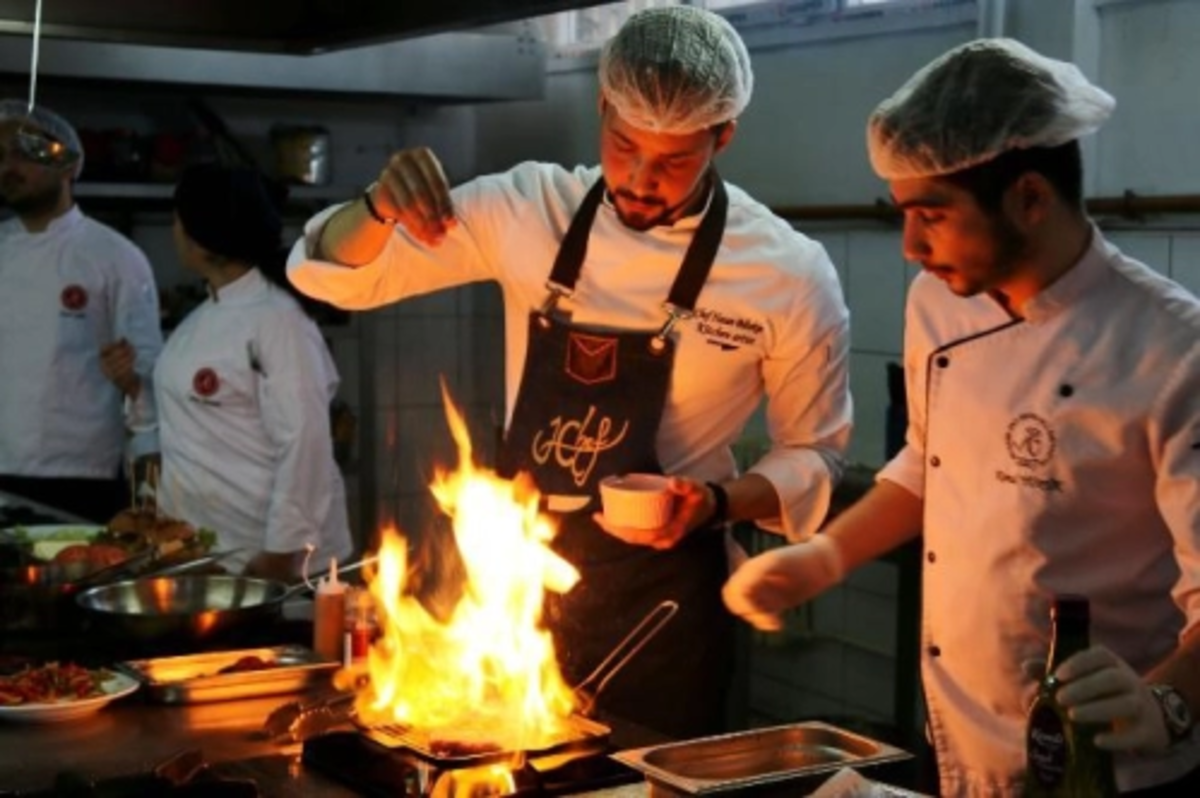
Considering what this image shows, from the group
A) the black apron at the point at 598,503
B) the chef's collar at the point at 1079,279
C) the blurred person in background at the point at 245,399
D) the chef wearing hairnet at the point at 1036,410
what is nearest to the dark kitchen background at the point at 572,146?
the blurred person in background at the point at 245,399

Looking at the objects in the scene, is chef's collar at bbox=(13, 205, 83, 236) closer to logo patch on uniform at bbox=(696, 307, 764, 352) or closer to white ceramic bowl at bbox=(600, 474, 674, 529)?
logo patch on uniform at bbox=(696, 307, 764, 352)

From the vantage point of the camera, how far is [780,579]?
2.51 metres

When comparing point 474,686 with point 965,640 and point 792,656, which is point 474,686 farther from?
point 792,656

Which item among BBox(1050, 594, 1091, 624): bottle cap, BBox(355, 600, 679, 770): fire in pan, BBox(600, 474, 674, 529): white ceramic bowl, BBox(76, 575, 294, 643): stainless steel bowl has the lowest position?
BBox(355, 600, 679, 770): fire in pan

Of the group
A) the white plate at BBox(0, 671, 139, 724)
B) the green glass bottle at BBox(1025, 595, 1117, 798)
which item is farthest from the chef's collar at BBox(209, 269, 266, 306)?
the green glass bottle at BBox(1025, 595, 1117, 798)

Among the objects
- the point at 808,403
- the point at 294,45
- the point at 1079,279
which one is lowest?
the point at 808,403

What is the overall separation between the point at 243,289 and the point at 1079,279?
252 centimetres

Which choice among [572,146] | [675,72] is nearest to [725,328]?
[675,72]

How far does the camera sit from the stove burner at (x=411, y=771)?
215 cm

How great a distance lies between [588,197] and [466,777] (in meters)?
1.23

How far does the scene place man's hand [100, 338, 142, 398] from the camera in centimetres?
494

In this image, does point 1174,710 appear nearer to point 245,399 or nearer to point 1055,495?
point 1055,495

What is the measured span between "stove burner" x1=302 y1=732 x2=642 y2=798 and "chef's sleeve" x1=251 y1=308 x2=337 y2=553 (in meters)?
1.92

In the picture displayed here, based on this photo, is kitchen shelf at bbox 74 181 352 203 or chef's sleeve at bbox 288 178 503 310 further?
kitchen shelf at bbox 74 181 352 203
